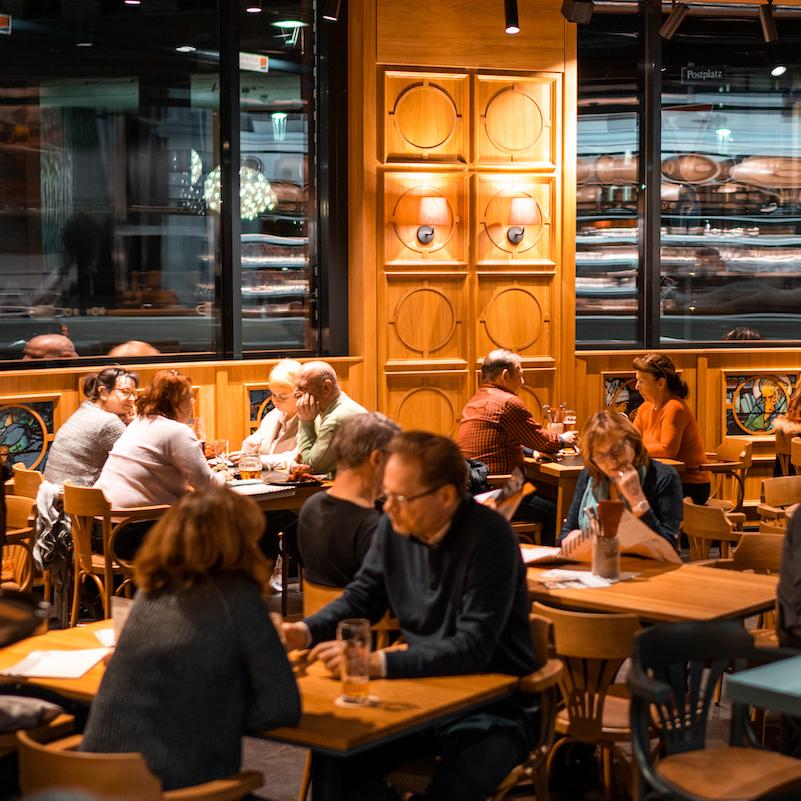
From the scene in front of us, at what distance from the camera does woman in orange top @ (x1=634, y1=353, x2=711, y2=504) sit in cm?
775

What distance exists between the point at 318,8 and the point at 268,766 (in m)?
6.31

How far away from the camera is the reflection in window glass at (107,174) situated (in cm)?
888

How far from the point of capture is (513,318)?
969 centimetres

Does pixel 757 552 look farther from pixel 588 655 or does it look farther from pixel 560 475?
pixel 560 475

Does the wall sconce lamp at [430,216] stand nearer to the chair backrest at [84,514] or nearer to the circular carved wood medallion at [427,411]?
the circular carved wood medallion at [427,411]

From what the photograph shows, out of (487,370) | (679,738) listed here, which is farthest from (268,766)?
(487,370)

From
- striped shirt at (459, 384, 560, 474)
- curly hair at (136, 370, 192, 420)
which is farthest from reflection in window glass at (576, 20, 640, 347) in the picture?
curly hair at (136, 370, 192, 420)

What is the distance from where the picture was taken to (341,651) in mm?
3494

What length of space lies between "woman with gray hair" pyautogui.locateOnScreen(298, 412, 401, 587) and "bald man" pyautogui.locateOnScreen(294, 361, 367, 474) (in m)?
2.53

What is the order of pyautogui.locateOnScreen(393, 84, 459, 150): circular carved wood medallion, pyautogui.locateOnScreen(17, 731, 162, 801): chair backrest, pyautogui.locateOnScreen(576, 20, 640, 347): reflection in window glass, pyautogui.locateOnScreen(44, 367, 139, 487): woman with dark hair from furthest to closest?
pyautogui.locateOnScreen(576, 20, 640, 347): reflection in window glass, pyautogui.locateOnScreen(393, 84, 459, 150): circular carved wood medallion, pyautogui.locateOnScreen(44, 367, 139, 487): woman with dark hair, pyautogui.locateOnScreen(17, 731, 162, 801): chair backrest

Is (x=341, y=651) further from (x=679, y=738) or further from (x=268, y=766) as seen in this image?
(x=268, y=766)

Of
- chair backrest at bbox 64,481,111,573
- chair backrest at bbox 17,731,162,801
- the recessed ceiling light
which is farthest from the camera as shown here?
the recessed ceiling light

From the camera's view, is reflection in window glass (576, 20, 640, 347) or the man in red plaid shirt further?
reflection in window glass (576, 20, 640, 347)

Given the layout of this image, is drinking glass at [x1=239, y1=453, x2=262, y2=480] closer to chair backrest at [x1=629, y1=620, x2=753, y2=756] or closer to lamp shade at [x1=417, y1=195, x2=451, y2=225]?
lamp shade at [x1=417, y1=195, x2=451, y2=225]
